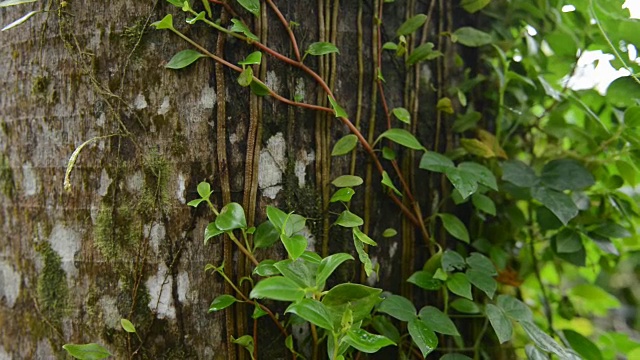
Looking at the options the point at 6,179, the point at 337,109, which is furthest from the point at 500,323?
the point at 6,179

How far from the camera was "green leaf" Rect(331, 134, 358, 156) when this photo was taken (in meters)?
1.08

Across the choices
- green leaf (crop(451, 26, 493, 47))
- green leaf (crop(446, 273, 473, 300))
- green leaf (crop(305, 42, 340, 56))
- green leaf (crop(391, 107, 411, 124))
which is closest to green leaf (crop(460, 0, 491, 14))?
green leaf (crop(451, 26, 493, 47))

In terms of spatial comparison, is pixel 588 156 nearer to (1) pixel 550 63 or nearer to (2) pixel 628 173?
(2) pixel 628 173

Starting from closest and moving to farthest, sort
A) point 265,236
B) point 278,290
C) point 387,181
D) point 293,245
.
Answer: point 278,290 < point 293,245 < point 265,236 < point 387,181

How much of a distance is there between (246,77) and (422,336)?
60 centimetres

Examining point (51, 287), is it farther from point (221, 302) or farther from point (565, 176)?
point (565, 176)

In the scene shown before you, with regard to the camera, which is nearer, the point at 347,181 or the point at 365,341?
the point at 365,341

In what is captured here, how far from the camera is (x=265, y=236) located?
3.26ft

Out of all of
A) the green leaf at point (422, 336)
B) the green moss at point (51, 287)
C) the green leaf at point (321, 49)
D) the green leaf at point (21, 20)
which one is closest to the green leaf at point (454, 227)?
the green leaf at point (422, 336)

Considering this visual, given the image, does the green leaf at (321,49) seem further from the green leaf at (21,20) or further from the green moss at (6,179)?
the green moss at (6,179)

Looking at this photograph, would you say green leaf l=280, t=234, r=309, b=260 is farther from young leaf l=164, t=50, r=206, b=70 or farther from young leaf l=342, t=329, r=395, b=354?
young leaf l=164, t=50, r=206, b=70

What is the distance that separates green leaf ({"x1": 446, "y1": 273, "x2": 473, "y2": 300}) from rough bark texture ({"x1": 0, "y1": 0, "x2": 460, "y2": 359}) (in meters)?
0.14

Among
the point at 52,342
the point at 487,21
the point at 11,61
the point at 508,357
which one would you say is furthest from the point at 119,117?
the point at 508,357

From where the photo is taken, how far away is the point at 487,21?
138cm
